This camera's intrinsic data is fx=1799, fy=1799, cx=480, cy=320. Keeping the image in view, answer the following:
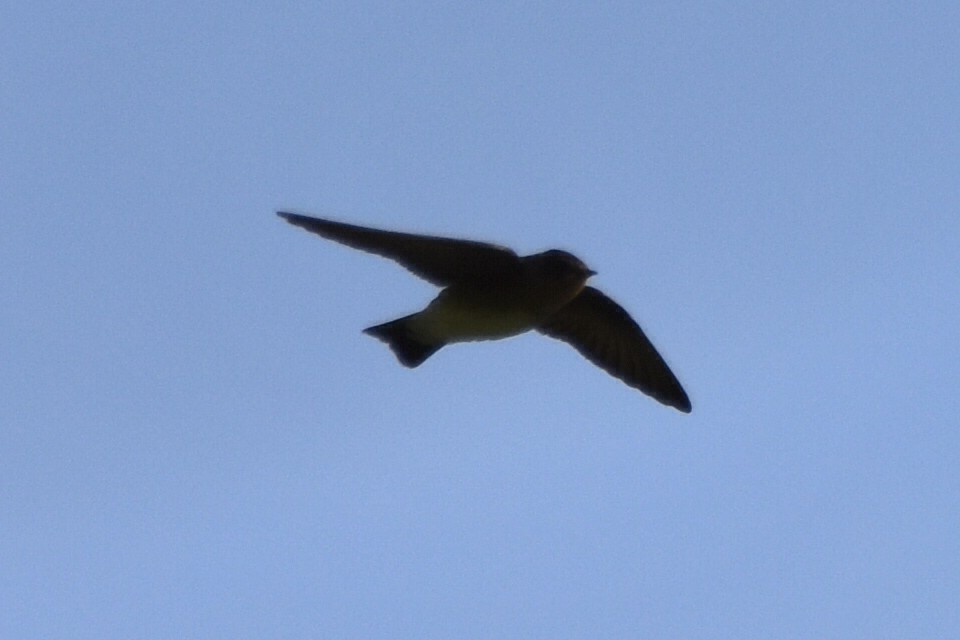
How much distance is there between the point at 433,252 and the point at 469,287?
0.26 m

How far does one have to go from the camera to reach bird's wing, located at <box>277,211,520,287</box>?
818 cm

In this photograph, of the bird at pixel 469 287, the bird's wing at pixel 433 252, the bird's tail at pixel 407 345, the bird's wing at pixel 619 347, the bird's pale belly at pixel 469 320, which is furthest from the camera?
the bird's wing at pixel 619 347

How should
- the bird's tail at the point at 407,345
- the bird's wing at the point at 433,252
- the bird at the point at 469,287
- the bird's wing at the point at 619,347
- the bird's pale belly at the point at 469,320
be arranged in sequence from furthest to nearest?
the bird's wing at the point at 619,347, the bird's tail at the point at 407,345, the bird's pale belly at the point at 469,320, the bird at the point at 469,287, the bird's wing at the point at 433,252

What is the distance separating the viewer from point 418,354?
8.97m

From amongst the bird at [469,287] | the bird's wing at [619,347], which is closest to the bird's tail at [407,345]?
the bird at [469,287]

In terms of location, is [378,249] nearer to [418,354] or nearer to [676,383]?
[418,354]

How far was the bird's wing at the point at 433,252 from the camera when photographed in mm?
8180

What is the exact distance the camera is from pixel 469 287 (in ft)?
28.3

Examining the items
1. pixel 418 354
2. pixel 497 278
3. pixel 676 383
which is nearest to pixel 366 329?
pixel 418 354

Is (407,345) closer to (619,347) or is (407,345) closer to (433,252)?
(433,252)

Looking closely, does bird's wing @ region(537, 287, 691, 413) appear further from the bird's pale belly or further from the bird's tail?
the bird's tail

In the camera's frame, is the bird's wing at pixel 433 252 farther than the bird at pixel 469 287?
No

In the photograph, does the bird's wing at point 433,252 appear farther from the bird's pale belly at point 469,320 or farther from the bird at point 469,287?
the bird's pale belly at point 469,320

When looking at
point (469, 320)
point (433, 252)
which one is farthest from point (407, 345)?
point (433, 252)
